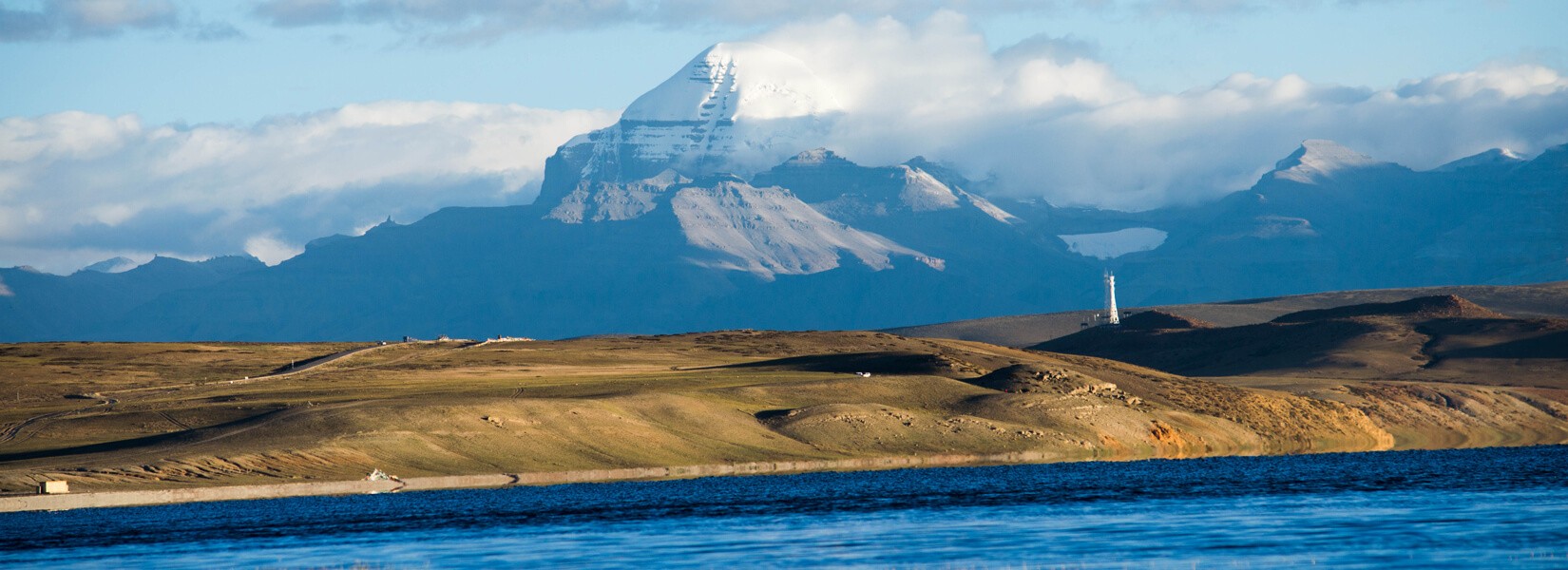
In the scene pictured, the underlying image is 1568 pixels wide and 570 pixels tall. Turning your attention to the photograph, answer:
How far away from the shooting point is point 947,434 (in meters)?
138

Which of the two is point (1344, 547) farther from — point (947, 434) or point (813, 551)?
point (947, 434)

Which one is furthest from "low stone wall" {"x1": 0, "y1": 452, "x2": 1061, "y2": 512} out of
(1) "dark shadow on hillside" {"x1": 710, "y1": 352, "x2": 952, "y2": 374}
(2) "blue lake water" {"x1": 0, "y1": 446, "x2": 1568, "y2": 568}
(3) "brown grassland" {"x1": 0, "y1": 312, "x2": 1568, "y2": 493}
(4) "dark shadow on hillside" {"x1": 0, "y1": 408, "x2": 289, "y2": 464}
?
(1) "dark shadow on hillside" {"x1": 710, "y1": 352, "x2": 952, "y2": 374}

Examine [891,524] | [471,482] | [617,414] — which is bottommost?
[891,524]

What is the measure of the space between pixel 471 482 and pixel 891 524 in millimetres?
38614

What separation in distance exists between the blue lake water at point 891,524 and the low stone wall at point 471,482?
2081mm

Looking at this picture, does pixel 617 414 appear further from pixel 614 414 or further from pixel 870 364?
pixel 870 364

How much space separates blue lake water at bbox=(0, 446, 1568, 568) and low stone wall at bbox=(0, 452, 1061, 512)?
2.08 metres

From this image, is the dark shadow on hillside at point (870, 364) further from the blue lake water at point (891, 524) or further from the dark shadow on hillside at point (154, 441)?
the dark shadow on hillside at point (154, 441)

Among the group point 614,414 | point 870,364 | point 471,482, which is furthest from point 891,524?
point 870,364

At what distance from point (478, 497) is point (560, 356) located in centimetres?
9541

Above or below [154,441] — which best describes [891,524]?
below

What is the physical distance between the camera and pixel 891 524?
78.7 m

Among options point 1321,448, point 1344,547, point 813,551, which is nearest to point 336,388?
point 1321,448

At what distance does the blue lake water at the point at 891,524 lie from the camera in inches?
2539
